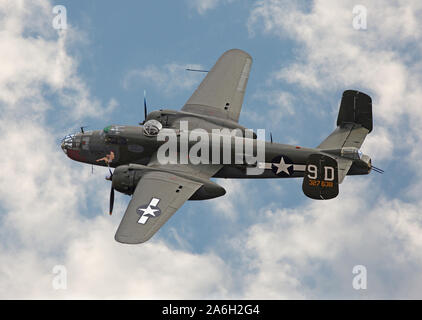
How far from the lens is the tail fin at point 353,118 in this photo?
37469 mm

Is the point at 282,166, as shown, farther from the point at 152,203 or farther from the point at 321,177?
the point at 152,203

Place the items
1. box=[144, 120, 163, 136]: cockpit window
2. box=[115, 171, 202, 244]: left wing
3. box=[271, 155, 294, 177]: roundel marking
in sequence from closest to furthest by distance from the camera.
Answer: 1. box=[115, 171, 202, 244]: left wing
2. box=[271, 155, 294, 177]: roundel marking
3. box=[144, 120, 163, 136]: cockpit window

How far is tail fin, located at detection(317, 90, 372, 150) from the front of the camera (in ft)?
123

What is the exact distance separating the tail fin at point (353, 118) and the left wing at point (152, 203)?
26.1 ft

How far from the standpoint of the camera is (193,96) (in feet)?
138

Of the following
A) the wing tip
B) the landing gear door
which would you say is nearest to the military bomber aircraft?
the landing gear door

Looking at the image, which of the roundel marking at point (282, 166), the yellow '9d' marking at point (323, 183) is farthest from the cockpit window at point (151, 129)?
the yellow '9d' marking at point (323, 183)

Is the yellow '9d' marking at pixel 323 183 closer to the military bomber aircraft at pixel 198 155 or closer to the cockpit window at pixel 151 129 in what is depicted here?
the military bomber aircraft at pixel 198 155

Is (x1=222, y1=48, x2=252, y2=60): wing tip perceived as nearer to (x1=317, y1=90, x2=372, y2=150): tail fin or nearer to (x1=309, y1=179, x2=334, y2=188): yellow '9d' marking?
(x1=317, y1=90, x2=372, y2=150): tail fin

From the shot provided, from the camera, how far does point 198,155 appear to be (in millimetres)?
36938

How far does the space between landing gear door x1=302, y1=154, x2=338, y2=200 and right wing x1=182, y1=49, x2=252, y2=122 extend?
8406 mm

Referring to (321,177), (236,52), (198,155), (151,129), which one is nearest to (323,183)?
(321,177)

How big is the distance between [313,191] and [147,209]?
7701mm

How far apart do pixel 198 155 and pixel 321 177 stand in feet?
22.2
